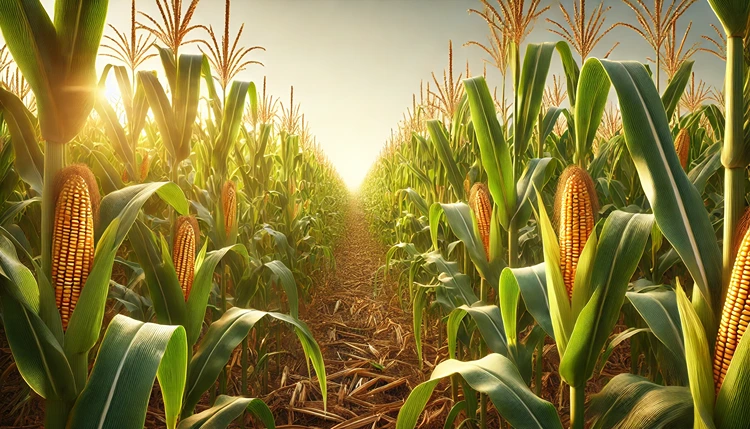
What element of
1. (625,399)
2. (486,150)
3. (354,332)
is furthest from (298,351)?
(625,399)

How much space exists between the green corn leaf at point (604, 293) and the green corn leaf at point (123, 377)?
3.50 ft

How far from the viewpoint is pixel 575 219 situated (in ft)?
4.25

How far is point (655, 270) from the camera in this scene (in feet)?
7.82

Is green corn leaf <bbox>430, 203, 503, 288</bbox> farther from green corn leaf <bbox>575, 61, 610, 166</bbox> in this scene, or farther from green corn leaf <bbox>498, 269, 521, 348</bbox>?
green corn leaf <bbox>575, 61, 610, 166</bbox>

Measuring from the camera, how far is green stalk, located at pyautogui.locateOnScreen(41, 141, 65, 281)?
1.08 m

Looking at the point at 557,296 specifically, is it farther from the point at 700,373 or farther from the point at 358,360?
the point at 358,360

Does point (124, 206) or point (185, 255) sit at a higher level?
point (124, 206)

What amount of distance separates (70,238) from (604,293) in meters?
1.51

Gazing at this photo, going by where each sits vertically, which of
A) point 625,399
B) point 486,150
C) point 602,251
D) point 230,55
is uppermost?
point 230,55

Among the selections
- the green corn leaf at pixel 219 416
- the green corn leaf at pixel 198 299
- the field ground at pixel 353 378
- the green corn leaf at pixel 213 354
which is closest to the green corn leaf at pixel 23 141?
the green corn leaf at pixel 198 299

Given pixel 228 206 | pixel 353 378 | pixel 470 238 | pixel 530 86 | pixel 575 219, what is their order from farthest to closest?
pixel 353 378 < pixel 228 206 < pixel 470 238 < pixel 530 86 < pixel 575 219

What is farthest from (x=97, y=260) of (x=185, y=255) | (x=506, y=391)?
(x=506, y=391)

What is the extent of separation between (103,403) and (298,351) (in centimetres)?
318

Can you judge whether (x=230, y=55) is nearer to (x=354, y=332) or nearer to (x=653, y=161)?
(x=653, y=161)
